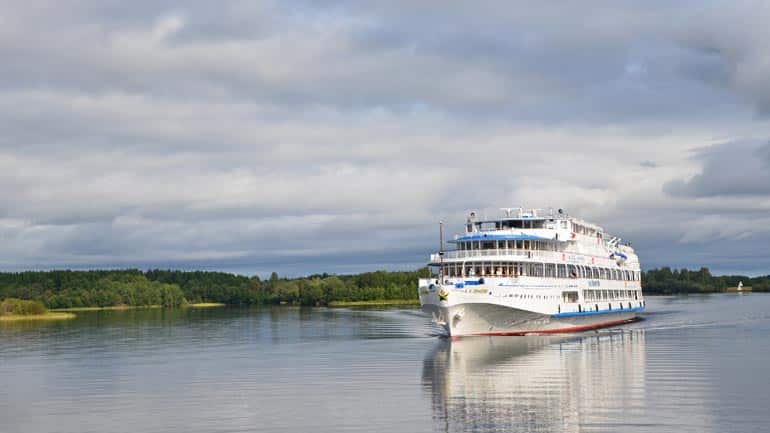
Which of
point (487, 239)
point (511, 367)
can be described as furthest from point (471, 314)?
point (511, 367)

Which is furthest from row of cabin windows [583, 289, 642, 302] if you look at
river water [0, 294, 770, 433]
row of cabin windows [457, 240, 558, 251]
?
row of cabin windows [457, 240, 558, 251]

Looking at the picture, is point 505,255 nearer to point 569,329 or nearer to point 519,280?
point 519,280

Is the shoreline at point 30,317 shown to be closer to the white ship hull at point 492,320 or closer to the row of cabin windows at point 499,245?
the row of cabin windows at point 499,245

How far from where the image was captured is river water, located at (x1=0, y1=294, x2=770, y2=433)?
37.6 m

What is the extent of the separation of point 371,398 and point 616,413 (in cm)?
1220

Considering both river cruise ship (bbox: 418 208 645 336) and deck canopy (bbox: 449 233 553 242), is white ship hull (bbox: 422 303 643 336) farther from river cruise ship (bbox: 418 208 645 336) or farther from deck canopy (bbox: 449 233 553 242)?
deck canopy (bbox: 449 233 553 242)

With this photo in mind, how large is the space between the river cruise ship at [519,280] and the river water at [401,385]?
278cm

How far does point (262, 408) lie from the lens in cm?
4169

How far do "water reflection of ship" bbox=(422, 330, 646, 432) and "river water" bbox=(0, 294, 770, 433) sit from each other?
0.37 feet

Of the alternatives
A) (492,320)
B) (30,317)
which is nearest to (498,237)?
(492,320)

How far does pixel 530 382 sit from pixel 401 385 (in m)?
7.33

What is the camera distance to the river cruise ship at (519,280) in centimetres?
7888

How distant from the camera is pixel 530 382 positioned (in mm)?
49656

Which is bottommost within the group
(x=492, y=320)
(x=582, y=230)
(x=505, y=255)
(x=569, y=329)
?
(x=569, y=329)
